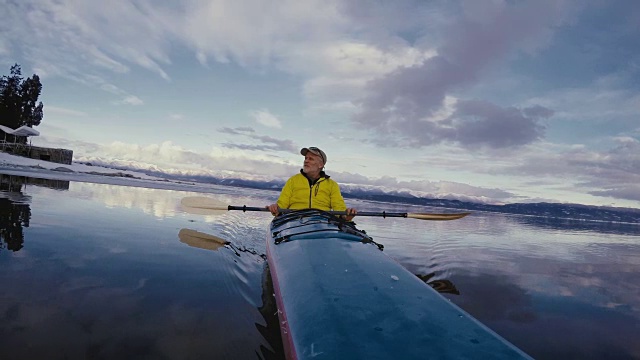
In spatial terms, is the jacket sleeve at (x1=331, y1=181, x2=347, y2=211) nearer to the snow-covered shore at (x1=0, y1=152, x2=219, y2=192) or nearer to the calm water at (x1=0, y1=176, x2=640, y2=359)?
the calm water at (x1=0, y1=176, x2=640, y2=359)

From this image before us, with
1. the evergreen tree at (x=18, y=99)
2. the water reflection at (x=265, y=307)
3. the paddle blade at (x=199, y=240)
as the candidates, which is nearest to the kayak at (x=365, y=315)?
the water reflection at (x=265, y=307)

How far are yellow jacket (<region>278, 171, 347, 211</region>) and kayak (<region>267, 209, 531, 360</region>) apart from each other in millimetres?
3353

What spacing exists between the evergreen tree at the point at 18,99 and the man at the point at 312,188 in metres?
58.7

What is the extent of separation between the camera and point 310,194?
23.6 feet

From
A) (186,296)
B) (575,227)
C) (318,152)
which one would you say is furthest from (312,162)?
(575,227)

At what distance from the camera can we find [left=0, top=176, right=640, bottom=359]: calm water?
9.69 ft

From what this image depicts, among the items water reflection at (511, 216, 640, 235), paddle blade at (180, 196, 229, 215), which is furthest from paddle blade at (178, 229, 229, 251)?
water reflection at (511, 216, 640, 235)

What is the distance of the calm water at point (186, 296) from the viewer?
9.69 feet

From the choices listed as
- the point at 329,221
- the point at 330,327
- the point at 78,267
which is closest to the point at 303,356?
the point at 330,327

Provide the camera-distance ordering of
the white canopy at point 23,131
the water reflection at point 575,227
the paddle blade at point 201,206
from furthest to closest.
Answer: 1. the white canopy at point 23,131
2. the water reflection at point 575,227
3. the paddle blade at point 201,206

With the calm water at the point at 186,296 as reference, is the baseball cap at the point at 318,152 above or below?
above

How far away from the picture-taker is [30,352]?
100 inches

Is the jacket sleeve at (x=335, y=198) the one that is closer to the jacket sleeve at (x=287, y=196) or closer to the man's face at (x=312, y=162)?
the man's face at (x=312, y=162)

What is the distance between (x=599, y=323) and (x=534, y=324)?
40.1 inches
